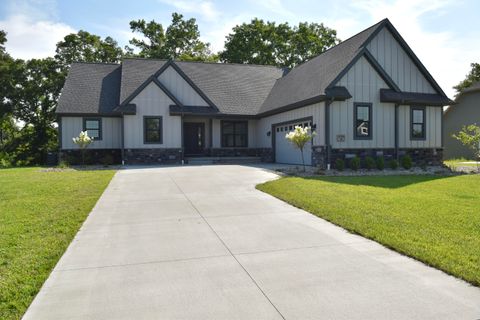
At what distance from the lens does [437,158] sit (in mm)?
18016

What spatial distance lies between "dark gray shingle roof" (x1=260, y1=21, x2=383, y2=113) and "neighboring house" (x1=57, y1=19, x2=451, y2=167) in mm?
68

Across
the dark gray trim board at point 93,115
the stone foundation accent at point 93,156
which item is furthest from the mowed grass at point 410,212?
the dark gray trim board at point 93,115

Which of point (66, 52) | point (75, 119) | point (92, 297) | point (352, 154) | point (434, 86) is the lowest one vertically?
point (92, 297)

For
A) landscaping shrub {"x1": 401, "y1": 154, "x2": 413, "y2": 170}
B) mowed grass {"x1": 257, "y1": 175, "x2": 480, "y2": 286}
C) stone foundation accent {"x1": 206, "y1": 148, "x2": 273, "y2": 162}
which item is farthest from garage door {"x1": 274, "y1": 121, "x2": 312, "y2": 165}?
mowed grass {"x1": 257, "y1": 175, "x2": 480, "y2": 286}

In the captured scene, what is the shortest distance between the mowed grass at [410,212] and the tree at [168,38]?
3007 cm

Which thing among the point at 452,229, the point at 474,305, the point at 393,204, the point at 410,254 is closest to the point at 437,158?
the point at 393,204

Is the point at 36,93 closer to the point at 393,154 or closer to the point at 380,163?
the point at 380,163

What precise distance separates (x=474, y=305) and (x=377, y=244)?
1.74 metres

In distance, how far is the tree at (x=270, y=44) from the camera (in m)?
37.3

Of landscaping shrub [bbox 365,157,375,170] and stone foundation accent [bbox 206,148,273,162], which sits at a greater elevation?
stone foundation accent [bbox 206,148,273,162]

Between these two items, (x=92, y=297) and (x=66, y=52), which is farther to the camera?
(x=66, y=52)

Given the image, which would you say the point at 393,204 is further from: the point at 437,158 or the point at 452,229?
the point at 437,158

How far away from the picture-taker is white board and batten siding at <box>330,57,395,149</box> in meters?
15.9

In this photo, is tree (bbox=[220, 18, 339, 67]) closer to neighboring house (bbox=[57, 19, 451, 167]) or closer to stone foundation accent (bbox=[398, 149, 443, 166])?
neighboring house (bbox=[57, 19, 451, 167])
